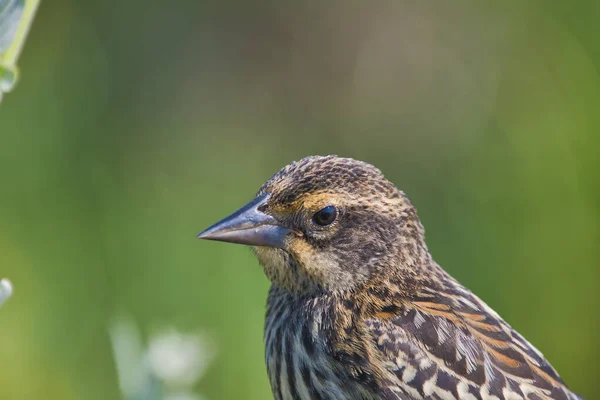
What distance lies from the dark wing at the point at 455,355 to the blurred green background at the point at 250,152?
1.55 metres

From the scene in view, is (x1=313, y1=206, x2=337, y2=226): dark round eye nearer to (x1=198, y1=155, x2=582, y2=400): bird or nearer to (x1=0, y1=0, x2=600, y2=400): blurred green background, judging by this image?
(x1=198, y1=155, x2=582, y2=400): bird

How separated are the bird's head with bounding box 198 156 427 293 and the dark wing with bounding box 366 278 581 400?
15cm

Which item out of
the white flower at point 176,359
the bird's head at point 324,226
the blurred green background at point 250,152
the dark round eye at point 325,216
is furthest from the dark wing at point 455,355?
the blurred green background at point 250,152

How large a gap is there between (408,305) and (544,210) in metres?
2.25

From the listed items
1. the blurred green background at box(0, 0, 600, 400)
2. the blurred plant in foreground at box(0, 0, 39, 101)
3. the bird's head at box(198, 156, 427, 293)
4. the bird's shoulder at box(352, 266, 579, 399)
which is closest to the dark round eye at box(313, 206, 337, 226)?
the bird's head at box(198, 156, 427, 293)

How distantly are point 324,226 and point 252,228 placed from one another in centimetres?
19

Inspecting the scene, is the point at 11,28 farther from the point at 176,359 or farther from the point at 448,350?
the point at 448,350

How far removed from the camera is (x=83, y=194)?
4.40 m

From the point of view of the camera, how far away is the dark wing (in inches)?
82.6

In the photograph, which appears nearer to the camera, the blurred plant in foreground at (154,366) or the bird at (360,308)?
the blurred plant in foreground at (154,366)

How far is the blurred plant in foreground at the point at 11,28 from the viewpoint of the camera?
3.65 ft

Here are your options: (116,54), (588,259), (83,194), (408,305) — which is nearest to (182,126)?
(116,54)

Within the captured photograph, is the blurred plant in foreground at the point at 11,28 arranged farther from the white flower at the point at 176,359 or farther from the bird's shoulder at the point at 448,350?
the bird's shoulder at the point at 448,350

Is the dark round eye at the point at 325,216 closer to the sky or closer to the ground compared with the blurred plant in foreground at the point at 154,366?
closer to the sky
